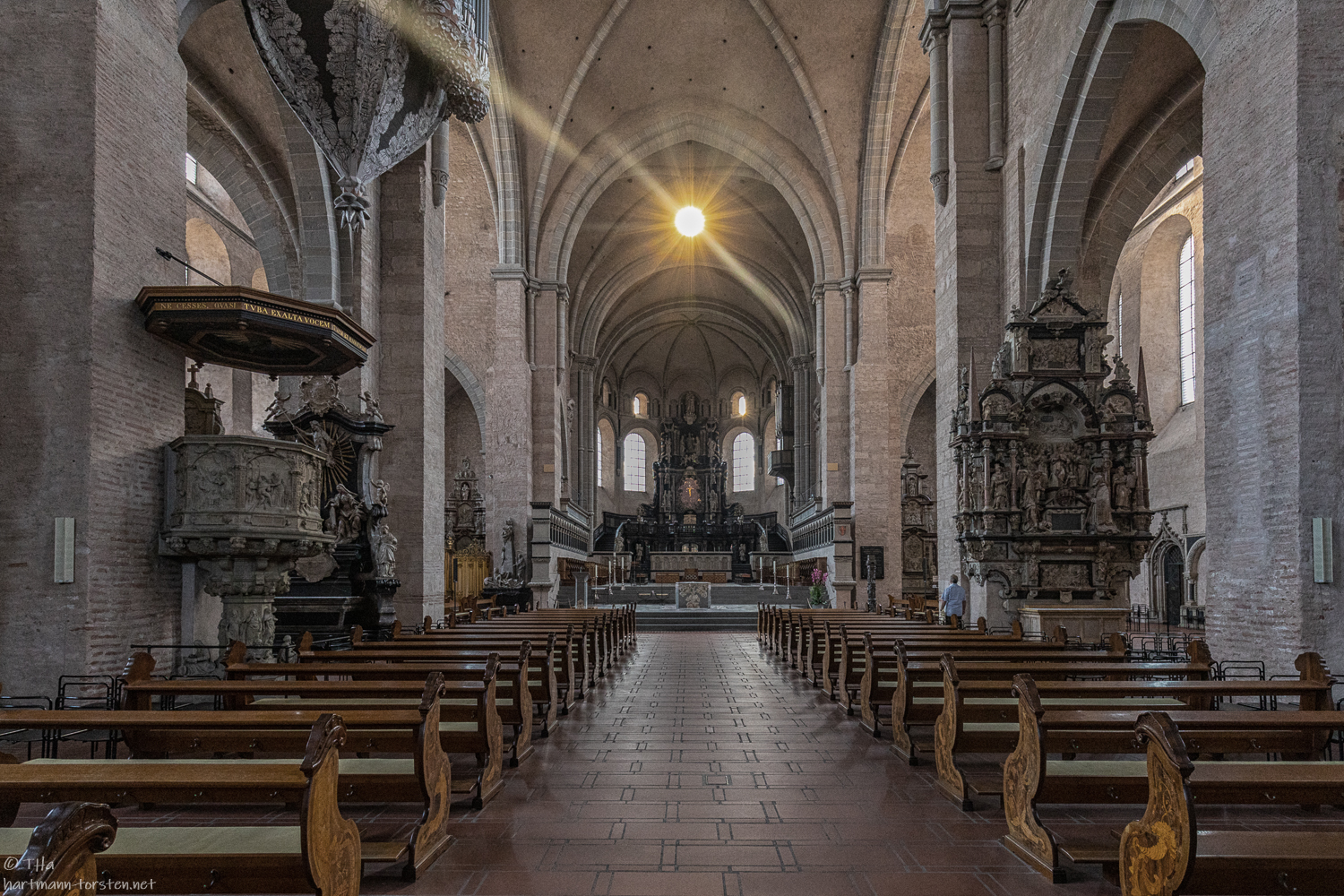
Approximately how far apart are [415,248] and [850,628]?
30.9ft

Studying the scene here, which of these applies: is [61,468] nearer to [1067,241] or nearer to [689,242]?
[1067,241]

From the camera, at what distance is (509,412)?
2575cm

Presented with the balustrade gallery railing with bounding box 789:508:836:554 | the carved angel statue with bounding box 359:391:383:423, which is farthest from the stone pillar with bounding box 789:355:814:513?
the carved angel statue with bounding box 359:391:383:423

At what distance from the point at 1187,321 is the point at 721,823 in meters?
22.2

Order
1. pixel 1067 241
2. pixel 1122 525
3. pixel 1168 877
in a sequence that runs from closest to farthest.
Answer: pixel 1168 877
pixel 1122 525
pixel 1067 241

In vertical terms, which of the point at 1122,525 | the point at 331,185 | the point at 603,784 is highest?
the point at 331,185

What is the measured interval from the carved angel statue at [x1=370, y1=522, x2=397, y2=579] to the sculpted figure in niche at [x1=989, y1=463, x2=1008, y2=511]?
802cm

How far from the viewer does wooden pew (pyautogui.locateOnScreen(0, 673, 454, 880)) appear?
3.14 metres

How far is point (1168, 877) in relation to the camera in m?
2.97

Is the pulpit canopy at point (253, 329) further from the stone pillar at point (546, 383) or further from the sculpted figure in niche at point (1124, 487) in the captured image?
the stone pillar at point (546, 383)

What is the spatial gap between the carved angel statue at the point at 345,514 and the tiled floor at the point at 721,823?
20.8 feet

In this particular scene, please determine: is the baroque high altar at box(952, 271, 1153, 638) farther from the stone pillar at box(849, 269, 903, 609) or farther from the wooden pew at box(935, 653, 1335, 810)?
the stone pillar at box(849, 269, 903, 609)

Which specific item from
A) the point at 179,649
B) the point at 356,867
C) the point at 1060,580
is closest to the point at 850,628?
the point at 1060,580

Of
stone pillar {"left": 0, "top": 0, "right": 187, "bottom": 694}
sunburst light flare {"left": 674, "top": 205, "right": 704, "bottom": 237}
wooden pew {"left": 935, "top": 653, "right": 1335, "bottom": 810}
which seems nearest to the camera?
wooden pew {"left": 935, "top": 653, "right": 1335, "bottom": 810}
